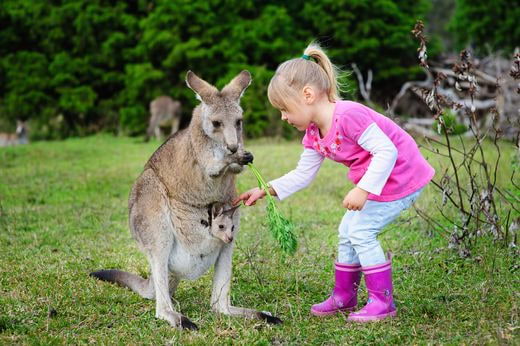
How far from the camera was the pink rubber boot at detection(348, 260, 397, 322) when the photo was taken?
339cm

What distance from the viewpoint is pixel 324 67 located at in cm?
353

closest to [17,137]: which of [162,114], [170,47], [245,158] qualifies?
[162,114]

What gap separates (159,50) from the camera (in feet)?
50.8

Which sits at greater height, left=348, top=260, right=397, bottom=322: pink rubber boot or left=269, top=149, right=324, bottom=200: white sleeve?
left=269, top=149, right=324, bottom=200: white sleeve

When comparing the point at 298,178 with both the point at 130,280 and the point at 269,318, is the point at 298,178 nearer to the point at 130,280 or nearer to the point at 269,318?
the point at 269,318

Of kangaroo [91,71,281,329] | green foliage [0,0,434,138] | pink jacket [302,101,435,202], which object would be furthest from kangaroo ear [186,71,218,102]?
green foliage [0,0,434,138]

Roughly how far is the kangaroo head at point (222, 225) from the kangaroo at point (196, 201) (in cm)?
3

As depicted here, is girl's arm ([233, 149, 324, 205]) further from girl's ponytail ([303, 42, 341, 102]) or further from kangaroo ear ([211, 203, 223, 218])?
girl's ponytail ([303, 42, 341, 102])

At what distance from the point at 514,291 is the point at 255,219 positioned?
3120 millimetres

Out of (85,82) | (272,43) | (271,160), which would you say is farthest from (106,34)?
(271,160)

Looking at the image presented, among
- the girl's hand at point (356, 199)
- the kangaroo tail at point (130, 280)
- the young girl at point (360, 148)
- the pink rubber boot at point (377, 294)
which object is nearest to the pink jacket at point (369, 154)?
the young girl at point (360, 148)

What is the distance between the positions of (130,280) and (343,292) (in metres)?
1.31

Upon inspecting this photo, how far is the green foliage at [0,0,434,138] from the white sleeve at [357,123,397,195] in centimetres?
1023

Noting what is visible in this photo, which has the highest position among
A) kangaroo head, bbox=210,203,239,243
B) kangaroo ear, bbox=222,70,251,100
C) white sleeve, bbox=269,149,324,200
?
kangaroo ear, bbox=222,70,251,100
